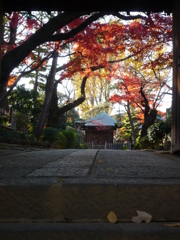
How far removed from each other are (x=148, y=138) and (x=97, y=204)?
13977 millimetres

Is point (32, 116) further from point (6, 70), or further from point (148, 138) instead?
point (6, 70)

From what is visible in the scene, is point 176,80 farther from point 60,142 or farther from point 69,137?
point 69,137

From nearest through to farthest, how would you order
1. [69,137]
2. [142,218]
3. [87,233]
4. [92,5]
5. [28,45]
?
[87,233] → [142,218] → [92,5] → [28,45] → [69,137]

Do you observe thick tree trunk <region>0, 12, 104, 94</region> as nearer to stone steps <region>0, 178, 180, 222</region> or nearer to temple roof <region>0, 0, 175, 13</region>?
temple roof <region>0, 0, 175, 13</region>

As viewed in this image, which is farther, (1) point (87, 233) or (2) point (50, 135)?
(2) point (50, 135)

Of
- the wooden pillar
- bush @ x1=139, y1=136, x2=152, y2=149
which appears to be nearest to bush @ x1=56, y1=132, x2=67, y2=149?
bush @ x1=139, y1=136, x2=152, y2=149

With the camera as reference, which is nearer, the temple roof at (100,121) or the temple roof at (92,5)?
the temple roof at (92,5)

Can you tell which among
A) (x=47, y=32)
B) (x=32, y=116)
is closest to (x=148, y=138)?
(x=32, y=116)

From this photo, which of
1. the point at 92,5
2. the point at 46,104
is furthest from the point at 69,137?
→ the point at 92,5

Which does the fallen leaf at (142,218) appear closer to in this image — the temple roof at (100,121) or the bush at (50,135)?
the bush at (50,135)

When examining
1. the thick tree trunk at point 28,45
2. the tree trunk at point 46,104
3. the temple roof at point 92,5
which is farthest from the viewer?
the tree trunk at point 46,104

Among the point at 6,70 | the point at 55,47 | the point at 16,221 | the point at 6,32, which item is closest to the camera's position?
the point at 16,221

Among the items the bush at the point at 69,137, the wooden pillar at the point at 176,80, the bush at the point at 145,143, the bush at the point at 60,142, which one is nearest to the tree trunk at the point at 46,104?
the bush at the point at 60,142

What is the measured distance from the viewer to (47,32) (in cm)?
586
